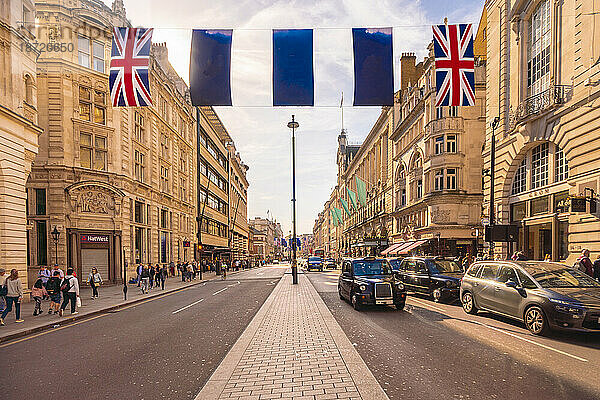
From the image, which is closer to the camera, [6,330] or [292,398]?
[292,398]

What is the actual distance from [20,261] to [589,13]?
26822mm

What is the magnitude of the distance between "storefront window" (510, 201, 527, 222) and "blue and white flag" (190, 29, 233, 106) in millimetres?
17607

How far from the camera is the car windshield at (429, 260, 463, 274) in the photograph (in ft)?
54.0

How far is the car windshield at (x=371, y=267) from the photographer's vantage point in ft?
47.4

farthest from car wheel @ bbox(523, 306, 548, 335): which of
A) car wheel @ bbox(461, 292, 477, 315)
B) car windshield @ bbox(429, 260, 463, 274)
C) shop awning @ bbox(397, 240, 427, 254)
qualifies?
shop awning @ bbox(397, 240, 427, 254)

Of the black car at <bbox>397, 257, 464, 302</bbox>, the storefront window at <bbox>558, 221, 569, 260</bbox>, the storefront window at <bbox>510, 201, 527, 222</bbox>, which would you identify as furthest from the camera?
the storefront window at <bbox>510, 201, 527, 222</bbox>

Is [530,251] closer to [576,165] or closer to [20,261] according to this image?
[576,165]

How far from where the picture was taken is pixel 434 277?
52.5ft

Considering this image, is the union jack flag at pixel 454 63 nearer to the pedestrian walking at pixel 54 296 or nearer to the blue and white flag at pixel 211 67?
the blue and white flag at pixel 211 67

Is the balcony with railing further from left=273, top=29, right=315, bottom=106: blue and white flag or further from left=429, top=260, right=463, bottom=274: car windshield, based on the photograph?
left=273, top=29, right=315, bottom=106: blue and white flag

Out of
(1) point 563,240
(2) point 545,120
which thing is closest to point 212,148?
(2) point 545,120

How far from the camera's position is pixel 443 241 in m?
34.8

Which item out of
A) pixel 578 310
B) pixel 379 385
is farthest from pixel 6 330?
pixel 578 310

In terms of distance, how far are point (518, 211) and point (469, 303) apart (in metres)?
12.6
